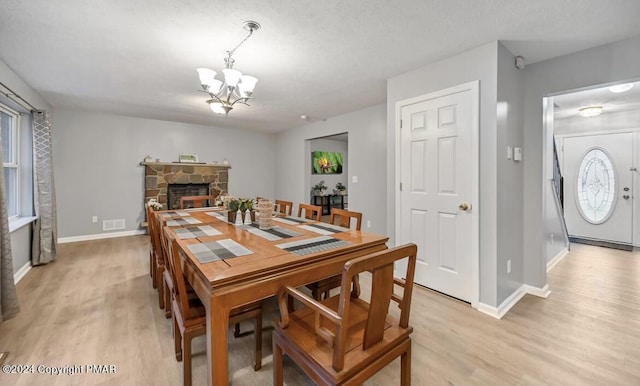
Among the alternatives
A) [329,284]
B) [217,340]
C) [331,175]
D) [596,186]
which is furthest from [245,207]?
[596,186]

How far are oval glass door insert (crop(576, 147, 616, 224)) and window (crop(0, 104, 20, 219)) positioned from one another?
28.5 ft

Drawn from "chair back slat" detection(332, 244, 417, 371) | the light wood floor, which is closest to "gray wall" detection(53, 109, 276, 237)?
the light wood floor

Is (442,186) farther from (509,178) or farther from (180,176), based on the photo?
(180,176)

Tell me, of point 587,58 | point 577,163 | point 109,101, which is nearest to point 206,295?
point 587,58

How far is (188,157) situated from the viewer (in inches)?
223

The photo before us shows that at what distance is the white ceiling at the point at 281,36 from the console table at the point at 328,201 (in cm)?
430

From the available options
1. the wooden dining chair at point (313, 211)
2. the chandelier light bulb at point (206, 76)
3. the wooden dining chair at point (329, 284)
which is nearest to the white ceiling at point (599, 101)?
the wooden dining chair at point (329, 284)

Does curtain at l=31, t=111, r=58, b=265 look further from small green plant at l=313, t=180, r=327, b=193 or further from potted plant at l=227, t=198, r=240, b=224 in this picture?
small green plant at l=313, t=180, r=327, b=193

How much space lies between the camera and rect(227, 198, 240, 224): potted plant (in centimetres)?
243

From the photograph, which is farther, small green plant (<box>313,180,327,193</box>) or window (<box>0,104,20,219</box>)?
small green plant (<box>313,180,327,193</box>)

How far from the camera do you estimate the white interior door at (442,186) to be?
94.9 inches

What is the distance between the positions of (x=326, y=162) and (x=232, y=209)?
5.37 m

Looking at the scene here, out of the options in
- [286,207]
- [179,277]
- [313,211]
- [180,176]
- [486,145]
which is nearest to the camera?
[179,277]

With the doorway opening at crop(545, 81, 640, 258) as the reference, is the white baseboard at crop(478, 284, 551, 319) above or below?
below
